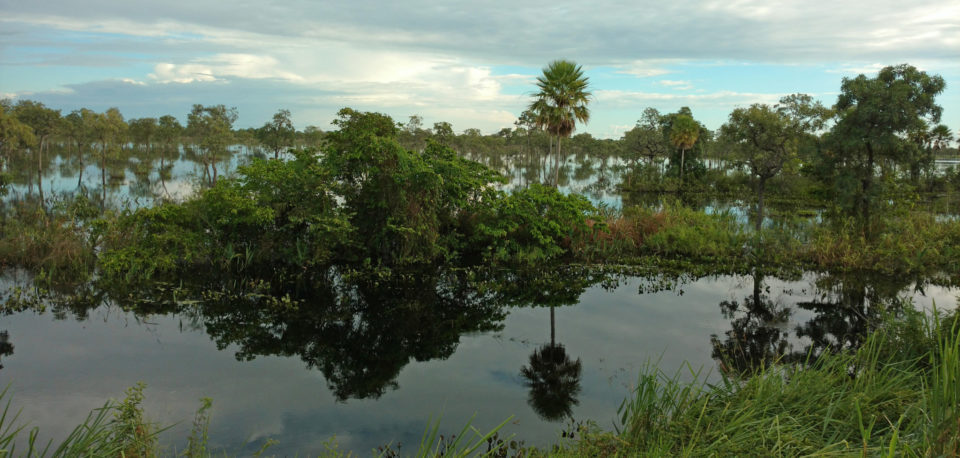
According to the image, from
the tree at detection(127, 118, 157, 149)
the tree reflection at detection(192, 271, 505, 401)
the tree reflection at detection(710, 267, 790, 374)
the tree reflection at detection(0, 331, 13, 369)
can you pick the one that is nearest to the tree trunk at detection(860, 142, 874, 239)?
the tree reflection at detection(710, 267, 790, 374)

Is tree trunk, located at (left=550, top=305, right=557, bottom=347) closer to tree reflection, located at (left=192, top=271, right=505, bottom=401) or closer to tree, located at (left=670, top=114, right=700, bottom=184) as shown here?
tree reflection, located at (left=192, top=271, right=505, bottom=401)

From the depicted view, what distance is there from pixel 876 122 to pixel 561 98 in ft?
37.8

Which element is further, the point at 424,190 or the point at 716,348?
the point at 424,190

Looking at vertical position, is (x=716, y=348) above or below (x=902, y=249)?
below

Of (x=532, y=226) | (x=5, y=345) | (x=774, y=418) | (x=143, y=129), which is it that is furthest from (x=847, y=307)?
(x=143, y=129)

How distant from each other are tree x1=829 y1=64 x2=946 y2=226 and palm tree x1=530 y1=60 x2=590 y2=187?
990 cm

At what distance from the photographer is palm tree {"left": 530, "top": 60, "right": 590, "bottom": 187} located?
24.1 meters

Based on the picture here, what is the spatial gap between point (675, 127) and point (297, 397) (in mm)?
39139

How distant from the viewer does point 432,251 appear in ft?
53.4

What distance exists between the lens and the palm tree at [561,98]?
24.1 m

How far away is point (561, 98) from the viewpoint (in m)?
24.2

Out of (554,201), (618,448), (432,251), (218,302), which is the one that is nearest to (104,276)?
(218,302)

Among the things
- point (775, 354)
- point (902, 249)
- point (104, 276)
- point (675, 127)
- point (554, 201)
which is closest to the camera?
point (775, 354)

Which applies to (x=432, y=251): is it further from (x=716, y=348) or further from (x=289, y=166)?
(x=716, y=348)
